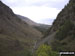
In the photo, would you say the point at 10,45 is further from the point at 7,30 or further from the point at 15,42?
the point at 7,30

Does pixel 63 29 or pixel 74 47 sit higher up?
pixel 63 29

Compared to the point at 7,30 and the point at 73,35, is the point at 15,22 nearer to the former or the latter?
the point at 7,30

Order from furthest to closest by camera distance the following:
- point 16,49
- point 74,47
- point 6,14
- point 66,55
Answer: point 6,14 → point 16,49 → point 74,47 → point 66,55

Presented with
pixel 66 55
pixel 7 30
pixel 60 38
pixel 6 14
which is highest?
pixel 6 14

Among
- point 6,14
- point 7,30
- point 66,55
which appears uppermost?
point 6,14

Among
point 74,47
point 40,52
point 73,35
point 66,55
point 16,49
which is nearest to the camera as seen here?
point 66,55

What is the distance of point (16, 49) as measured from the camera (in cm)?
11575

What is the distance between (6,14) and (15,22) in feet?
35.5

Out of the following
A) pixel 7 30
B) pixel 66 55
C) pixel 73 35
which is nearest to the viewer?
pixel 66 55

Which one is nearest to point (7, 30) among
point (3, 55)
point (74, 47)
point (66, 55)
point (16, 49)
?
point (16, 49)

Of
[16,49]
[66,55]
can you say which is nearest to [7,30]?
[16,49]

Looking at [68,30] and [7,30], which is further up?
[7,30]

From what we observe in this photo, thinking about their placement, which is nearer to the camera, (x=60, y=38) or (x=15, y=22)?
(x=60, y=38)

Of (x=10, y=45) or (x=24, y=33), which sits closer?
(x=10, y=45)
